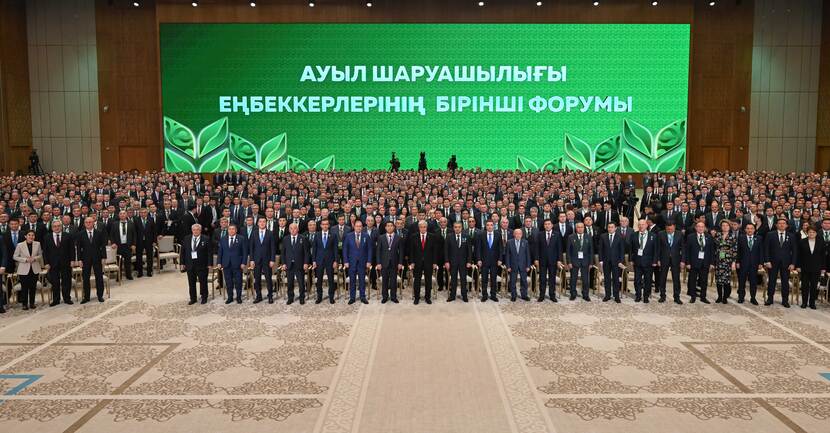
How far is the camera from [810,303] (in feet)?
32.1

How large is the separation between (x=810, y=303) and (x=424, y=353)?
6.64 m

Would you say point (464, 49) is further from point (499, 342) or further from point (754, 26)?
point (499, 342)

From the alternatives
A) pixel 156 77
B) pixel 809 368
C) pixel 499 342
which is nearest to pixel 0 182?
pixel 156 77

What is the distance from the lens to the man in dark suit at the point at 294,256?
1023 centimetres

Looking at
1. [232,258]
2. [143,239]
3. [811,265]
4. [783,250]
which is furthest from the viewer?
[143,239]

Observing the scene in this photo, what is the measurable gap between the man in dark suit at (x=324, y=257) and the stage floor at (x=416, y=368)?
0.47 m

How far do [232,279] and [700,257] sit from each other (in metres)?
7.88

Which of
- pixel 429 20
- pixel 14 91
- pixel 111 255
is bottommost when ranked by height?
pixel 111 255

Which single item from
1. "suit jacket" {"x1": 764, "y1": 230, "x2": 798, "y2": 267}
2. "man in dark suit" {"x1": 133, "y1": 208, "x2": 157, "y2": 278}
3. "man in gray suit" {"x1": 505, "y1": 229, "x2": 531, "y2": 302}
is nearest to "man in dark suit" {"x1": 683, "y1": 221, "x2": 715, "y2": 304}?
"suit jacket" {"x1": 764, "y1": 230, "x2": 798, "y2": 267}

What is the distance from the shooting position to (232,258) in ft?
33.9

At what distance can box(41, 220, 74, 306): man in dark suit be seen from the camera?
10.1 metres

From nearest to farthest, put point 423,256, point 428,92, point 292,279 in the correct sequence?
point 292,279 < point 423,256 < point 428,92

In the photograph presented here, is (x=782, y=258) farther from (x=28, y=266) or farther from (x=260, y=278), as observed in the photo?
(x=28, y=266)

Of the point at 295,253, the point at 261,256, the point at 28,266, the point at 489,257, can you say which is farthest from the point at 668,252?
the point at 28,266
